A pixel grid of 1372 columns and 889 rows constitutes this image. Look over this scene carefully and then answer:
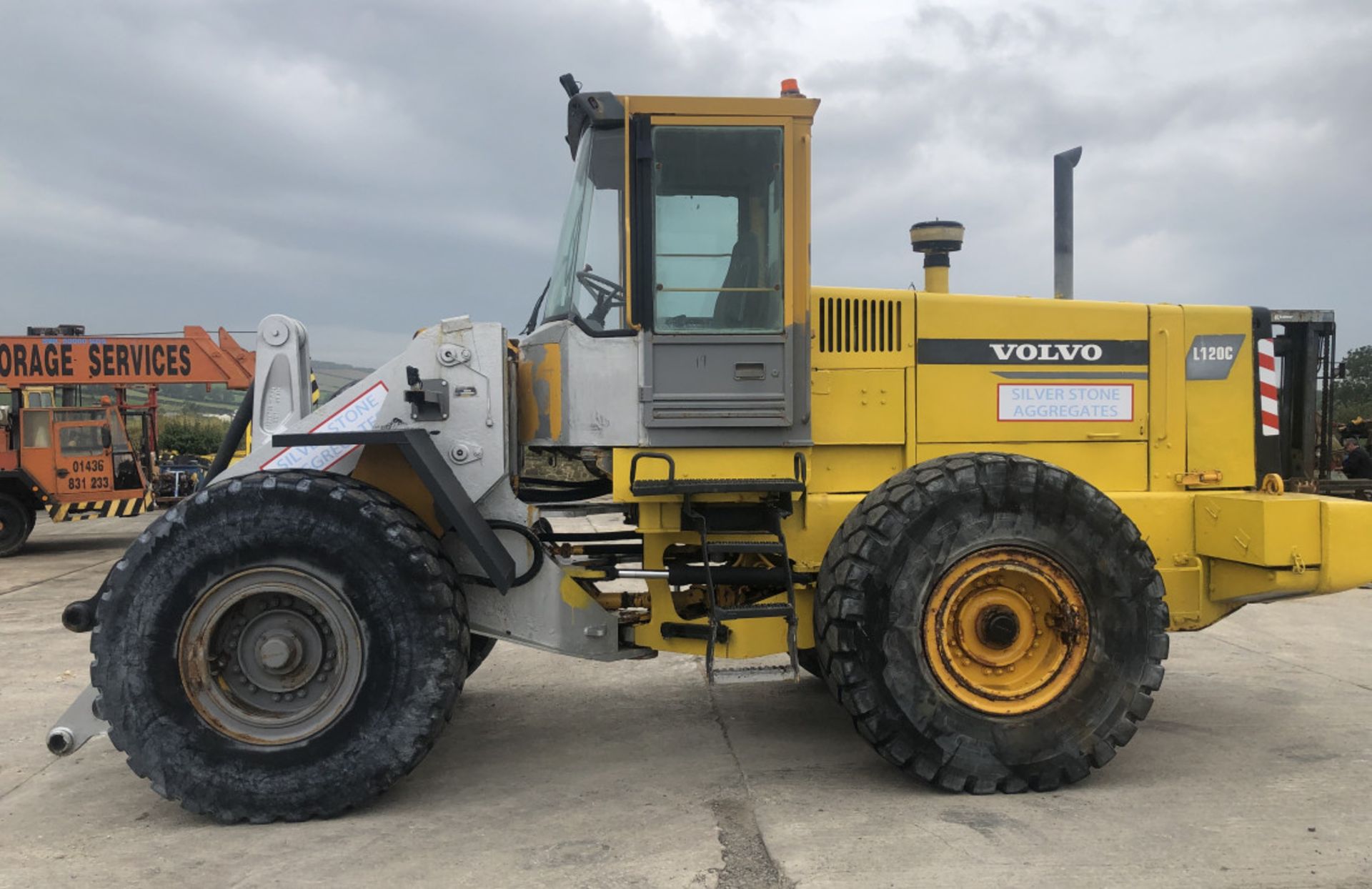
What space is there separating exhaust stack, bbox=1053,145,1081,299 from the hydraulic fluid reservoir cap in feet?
1.69

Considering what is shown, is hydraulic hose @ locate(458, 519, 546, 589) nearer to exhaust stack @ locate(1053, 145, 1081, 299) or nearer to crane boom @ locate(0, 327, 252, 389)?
exhaust stack @ locate(1053, 145, 1081, 299)

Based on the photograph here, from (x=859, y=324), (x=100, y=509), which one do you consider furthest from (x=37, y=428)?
(x=859, y=324)

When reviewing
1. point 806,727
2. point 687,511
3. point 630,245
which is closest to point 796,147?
point 630,245

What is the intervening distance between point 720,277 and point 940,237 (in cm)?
145

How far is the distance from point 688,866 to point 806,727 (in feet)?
6.09

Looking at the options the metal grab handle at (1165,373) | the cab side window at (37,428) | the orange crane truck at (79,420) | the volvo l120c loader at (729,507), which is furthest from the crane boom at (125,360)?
the metal grab handle at (1165,373)

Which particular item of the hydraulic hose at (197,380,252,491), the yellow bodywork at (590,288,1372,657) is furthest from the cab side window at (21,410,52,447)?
the yellow bodywork at (590,288,1372,657)

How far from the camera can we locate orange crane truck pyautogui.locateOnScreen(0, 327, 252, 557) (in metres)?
14.3

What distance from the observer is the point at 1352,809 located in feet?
13.1

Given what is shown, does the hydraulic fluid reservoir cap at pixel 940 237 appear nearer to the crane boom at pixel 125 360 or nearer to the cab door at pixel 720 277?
the cab door at pixel 720 277

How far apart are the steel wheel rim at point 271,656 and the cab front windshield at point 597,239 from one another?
163cm

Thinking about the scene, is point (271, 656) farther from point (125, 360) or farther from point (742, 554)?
point (125, 360)

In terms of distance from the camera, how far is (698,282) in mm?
4504

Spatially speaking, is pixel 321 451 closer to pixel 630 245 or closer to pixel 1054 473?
pixel 630 245
